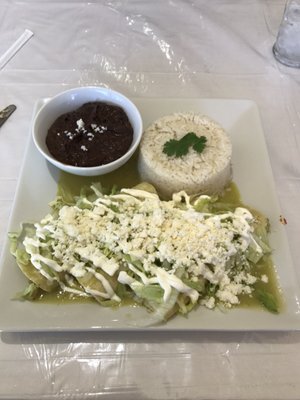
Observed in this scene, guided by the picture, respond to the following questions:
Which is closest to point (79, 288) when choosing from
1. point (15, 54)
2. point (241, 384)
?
point (241, 384)

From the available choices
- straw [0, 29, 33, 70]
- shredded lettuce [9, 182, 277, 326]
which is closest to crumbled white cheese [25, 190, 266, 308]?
shredded lettuce [9, 182, 277, 326]

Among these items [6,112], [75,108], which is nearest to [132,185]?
[75,108]

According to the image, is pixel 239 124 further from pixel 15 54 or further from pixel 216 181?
pixel 15 54

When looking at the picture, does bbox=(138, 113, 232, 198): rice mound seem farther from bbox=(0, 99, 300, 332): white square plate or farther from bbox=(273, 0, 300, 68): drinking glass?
bbox=(273, 0, 300, 68): drinking glass

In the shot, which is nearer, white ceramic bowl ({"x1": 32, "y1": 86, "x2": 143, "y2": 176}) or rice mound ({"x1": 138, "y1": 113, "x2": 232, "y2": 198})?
white ceramic bowl ({"x1": 32, "y1": 86, "x2": 143, "y2": 176})

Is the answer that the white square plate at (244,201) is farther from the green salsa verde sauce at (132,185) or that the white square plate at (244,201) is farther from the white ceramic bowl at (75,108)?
the white ceramic bowl at (75,108)
